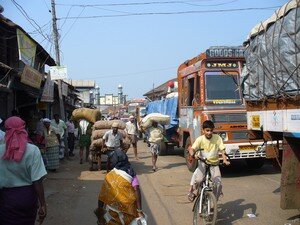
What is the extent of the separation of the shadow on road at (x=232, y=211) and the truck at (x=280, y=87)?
4.05 ft

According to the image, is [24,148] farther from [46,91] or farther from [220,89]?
[46,91]

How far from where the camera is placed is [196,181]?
679 cm

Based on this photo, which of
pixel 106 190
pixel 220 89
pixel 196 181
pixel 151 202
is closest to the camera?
pixel 106 190

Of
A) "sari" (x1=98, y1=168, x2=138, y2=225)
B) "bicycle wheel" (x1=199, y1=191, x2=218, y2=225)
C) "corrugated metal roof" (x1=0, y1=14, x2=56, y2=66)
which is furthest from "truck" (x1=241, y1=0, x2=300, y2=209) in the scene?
"corrugated metal roof" (x1=0, y1=14, x2=56, y2=66)

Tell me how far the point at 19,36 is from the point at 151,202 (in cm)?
520

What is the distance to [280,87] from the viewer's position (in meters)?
6.04

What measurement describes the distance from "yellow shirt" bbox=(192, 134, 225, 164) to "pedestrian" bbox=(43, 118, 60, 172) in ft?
21.8

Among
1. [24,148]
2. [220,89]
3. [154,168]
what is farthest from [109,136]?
[24,148]

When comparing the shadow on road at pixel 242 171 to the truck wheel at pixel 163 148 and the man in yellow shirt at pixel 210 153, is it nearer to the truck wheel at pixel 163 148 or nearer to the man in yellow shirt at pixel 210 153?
the man in yellow shirt at pixel 210 153

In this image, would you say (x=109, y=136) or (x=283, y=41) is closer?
(x=283, y=41)

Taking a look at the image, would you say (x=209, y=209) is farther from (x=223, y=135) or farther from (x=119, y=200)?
(x=223, y=135)

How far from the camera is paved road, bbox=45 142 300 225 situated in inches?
275

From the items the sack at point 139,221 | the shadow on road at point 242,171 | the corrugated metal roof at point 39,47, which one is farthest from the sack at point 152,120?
the sack at point 139,221

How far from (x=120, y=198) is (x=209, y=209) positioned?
1.96 m
